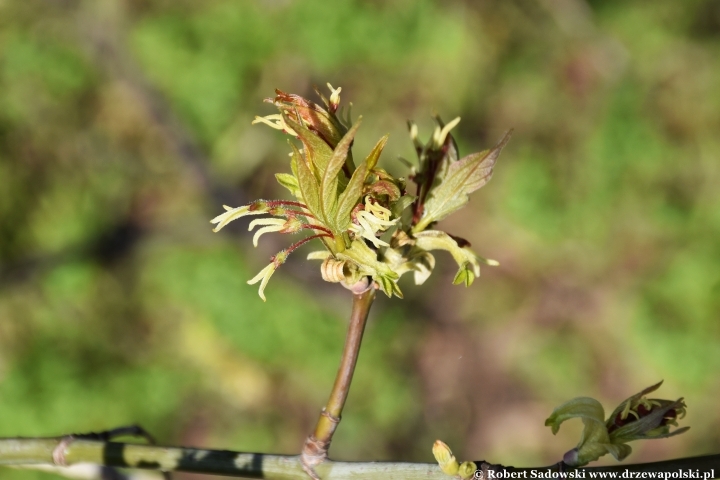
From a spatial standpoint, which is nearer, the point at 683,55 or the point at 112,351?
the point at 112,351

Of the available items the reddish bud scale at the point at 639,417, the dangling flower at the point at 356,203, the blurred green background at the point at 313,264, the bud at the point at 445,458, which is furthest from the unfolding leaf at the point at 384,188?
the blurred green background at the point at 313,264

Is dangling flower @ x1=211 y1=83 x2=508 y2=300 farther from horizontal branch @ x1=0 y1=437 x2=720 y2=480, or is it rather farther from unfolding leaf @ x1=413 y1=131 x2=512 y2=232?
horizontal branch @ x1=0 y1=437 x2=720 y2=480

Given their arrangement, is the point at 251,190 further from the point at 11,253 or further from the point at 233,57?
the point at 11,253

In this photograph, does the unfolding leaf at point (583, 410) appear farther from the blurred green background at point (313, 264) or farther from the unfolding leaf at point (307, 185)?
the blurred green background at point (313, 264)

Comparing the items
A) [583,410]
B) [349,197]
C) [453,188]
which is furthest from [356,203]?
[583,410]

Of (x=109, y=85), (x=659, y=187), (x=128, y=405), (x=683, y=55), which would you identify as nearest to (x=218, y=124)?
(x=109, y=85)

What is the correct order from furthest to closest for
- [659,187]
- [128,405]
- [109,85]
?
[109,85] < [659,187] < [128,405]

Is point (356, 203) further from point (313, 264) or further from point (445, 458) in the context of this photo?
point (313, 264)
